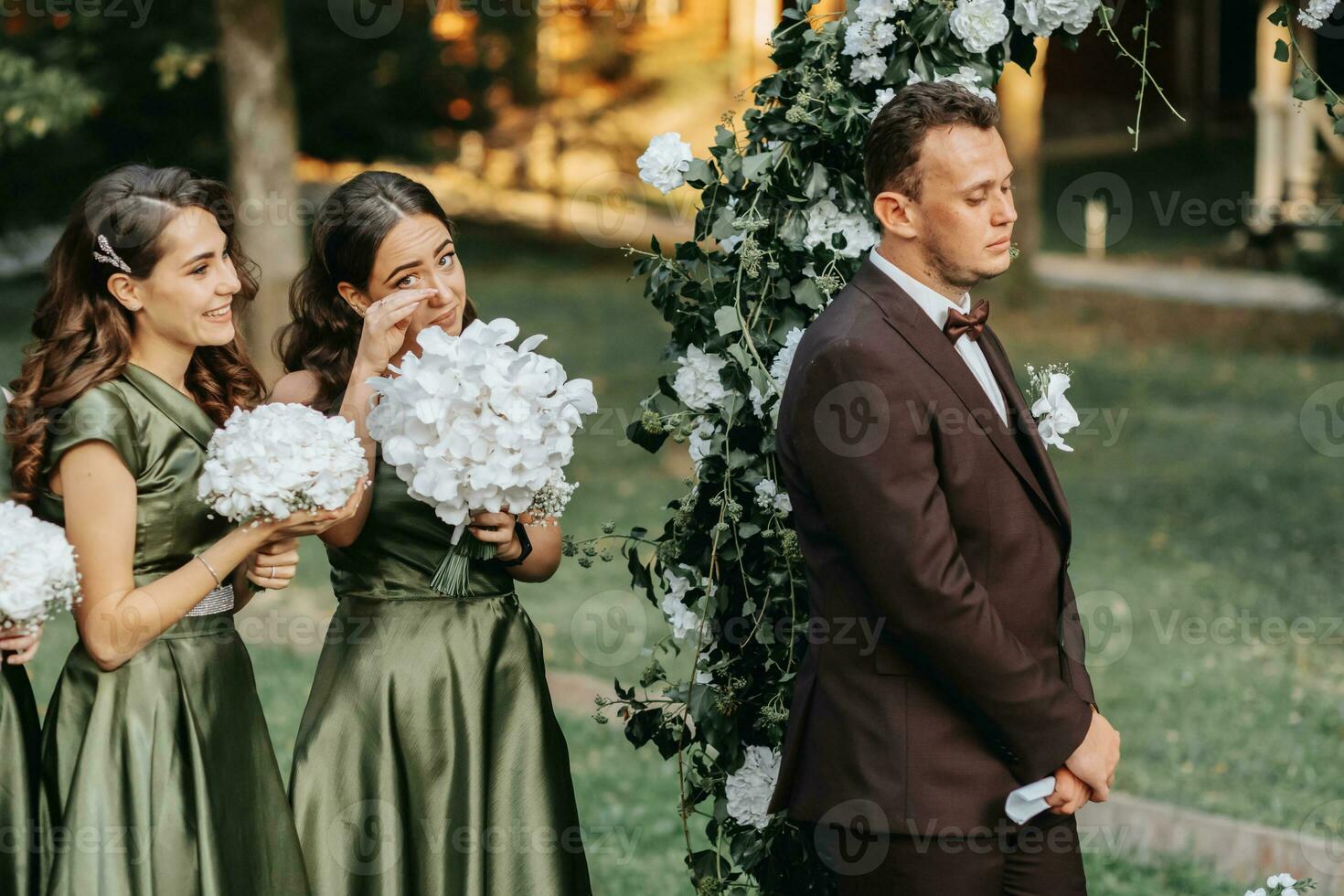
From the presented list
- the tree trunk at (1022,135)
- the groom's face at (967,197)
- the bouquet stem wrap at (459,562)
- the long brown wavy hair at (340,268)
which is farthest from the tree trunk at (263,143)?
the groom's face at (967,197)

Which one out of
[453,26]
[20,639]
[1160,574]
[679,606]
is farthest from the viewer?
[453,26]

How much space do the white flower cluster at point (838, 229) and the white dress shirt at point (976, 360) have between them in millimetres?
597

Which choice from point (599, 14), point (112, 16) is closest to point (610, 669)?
point (112, 16)

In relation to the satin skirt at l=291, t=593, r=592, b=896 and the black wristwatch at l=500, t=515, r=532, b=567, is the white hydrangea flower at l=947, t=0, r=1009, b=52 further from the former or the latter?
the satin skirt at l=291, t=593, r=592, b=896

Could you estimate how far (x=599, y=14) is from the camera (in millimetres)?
23031

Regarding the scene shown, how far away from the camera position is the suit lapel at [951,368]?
3.09 meters

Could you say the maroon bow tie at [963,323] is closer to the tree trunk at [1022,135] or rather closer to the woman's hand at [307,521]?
the woman's hand at [307,521]

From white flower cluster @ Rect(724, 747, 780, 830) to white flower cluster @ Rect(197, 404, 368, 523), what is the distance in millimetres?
1402

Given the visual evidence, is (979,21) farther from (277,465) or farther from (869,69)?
(277,465)

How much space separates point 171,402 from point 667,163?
1395 millimetres

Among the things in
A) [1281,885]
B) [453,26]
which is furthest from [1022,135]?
[1281,885]

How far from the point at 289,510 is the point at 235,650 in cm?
50

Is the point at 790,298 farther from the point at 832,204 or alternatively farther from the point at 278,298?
the point at 278,298

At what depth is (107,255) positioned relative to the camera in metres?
3.31
